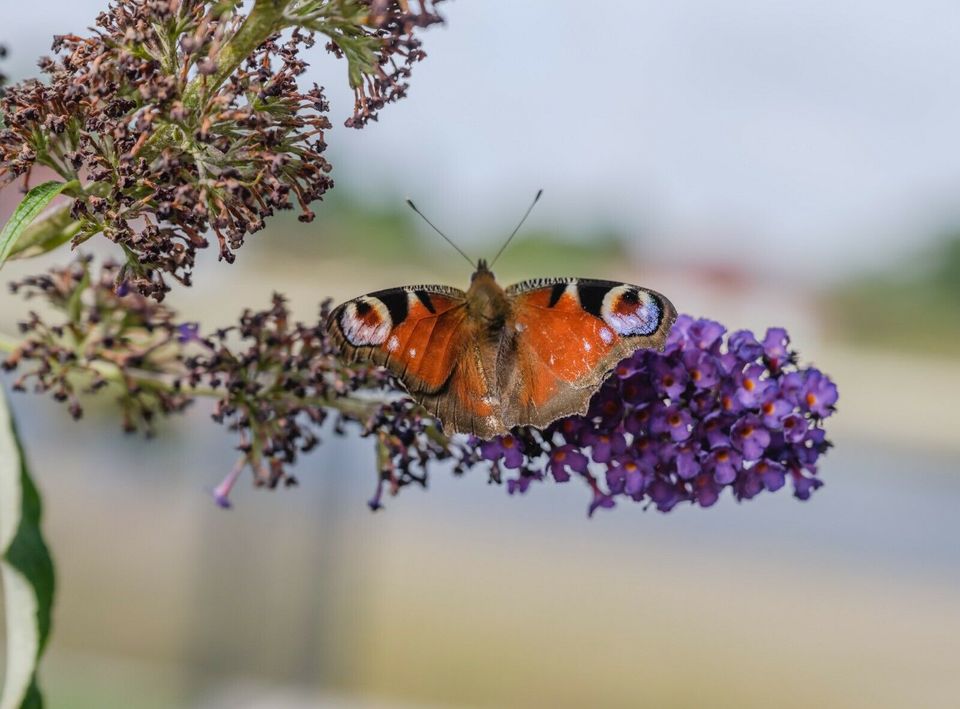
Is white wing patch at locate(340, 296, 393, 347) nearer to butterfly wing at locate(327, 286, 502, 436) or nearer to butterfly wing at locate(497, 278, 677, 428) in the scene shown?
butterfly wing at locate(327, 286, 502, 436)

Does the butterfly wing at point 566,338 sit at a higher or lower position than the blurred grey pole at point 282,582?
higher

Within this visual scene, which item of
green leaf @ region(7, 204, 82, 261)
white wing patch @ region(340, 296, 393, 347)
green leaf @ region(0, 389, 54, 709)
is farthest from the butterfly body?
green leaf @ region(0, 389, 54, 709)

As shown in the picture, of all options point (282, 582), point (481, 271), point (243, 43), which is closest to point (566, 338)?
point (481, 271)

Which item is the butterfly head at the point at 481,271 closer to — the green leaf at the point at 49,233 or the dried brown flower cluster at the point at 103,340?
the dried brown flower cluster at the point at 103,340

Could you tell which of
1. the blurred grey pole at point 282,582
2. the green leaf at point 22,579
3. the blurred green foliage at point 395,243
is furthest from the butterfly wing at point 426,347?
the blurred green foliage at point 395,243

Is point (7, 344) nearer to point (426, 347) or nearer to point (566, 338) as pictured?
point (426, 347)

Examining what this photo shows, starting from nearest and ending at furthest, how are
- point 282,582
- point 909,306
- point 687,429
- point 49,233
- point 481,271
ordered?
point 49,233 < point 687,429 < point 481,271 < point 282,582 < point 909,306

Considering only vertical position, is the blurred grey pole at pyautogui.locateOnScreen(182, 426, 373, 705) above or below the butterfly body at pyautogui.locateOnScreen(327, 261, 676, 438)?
below

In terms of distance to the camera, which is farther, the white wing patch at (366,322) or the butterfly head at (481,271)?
the butterfly head at (481,271)
